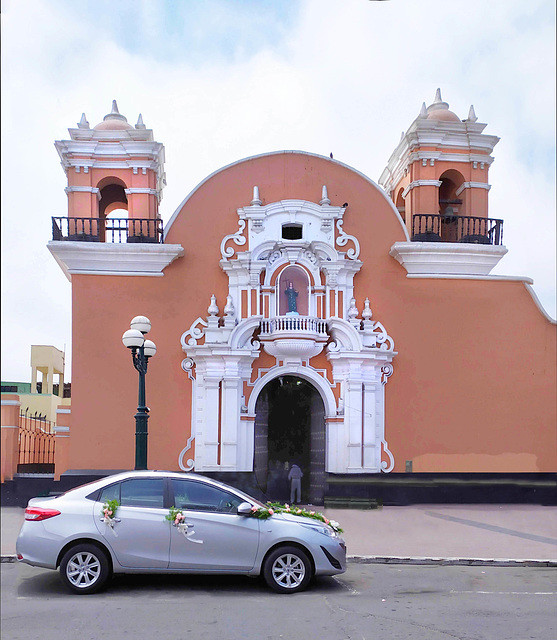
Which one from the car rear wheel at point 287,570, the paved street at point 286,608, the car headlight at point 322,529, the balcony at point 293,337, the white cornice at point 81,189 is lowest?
the paved street at point 286,608

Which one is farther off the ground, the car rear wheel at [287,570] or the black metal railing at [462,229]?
the black metal railing at [462,229]

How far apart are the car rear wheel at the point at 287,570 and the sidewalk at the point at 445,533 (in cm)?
210

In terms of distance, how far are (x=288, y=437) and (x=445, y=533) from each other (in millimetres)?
6159

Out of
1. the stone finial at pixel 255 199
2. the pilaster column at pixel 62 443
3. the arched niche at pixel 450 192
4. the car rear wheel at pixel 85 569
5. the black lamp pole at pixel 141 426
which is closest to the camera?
the car rear wheel at pixel 85 569

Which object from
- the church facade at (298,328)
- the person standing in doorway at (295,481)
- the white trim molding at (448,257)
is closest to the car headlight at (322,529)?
the church facade at (298,328)

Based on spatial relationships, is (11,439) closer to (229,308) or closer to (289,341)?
(229,308)

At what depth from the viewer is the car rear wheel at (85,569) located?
7070 mm

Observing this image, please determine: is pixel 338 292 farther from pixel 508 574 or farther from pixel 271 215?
pixel 508 574

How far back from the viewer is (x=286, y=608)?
670 centimetres

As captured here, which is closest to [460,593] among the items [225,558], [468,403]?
[225,558]

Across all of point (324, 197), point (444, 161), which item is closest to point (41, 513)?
point (324, 197)

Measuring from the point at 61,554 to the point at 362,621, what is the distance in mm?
2999

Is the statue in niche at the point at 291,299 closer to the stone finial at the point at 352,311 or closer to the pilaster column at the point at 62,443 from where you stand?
the stone finial at the point at 352,311

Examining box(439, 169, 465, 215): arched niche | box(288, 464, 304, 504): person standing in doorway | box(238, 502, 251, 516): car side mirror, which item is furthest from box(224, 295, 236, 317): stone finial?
box(238, 502, 251, 516): car side mirror
